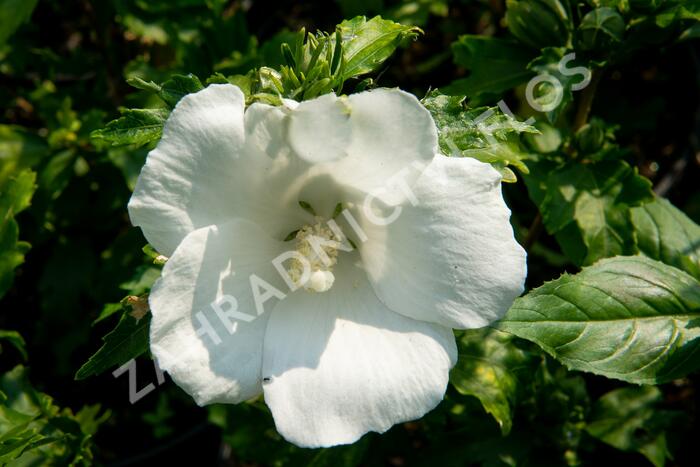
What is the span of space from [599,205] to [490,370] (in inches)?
29.4

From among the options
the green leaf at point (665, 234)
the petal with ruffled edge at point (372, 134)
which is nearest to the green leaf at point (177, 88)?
the petal with ruffled edge at point (372, 134)

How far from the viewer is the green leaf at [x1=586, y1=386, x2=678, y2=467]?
2.73m

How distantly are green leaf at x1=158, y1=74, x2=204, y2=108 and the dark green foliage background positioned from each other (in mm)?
816

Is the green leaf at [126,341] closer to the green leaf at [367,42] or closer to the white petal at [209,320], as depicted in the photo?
the white petal at [209,320]

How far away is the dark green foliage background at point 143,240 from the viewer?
272cm

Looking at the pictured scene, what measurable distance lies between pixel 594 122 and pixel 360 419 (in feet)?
4.97

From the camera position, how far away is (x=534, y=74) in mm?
2648

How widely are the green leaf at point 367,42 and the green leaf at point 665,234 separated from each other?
4.07 feet

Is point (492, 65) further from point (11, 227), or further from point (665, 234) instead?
point (11, 227)

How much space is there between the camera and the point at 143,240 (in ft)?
10.6

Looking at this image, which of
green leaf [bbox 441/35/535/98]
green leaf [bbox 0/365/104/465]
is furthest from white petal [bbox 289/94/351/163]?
green leaf [bbox 0/365/104/465]

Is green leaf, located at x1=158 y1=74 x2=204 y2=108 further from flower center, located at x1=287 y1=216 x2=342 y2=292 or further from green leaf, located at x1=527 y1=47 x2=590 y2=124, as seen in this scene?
green leaf, located at x1=527 y1=47 x2=590 y2=124

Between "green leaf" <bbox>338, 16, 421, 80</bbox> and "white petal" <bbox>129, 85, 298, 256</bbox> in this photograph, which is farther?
"green leaf" <bbox>338, 16, 421, 80</bbox>

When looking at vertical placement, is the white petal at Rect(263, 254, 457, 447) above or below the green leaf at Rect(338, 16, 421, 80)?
below
